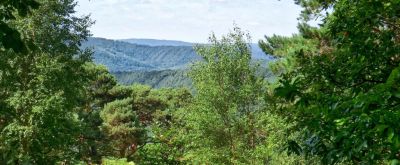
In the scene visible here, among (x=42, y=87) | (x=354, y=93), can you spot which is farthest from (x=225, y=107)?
(x=354, y=93)

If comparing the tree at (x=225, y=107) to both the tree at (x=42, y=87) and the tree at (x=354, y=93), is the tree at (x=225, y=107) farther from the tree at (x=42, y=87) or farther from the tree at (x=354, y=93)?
the tree at (x=354, y=93)

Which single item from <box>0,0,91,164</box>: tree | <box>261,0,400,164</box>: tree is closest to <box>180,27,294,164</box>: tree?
<box>0,0,91,164</box>: tree

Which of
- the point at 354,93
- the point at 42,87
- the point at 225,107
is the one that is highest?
the point at 354,93

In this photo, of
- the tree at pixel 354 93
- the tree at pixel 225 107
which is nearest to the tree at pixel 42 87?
the tree at pixel 225 107

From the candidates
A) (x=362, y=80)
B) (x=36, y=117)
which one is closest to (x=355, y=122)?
(x=362, y=80)

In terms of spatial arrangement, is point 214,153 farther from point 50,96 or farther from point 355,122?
point 355,122

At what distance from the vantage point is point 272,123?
22562 mm

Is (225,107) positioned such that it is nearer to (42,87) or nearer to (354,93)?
(42,87)

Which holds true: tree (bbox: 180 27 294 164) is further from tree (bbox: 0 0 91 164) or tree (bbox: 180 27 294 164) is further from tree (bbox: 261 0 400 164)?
tree (bbox: 261 0 400 164)

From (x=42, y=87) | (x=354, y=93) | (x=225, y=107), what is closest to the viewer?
(x=354, y=93)

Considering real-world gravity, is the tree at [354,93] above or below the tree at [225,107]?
above

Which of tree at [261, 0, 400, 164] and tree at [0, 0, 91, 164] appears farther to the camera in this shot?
tree at [0, 0, 91, 164]

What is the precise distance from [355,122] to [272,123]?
18.3 metres

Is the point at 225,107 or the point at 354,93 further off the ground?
the point at 354,93
